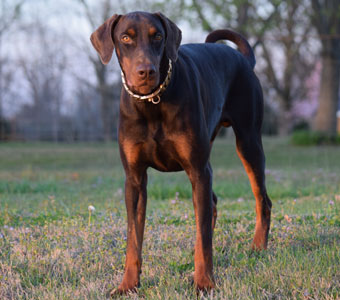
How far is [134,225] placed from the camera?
317 cm

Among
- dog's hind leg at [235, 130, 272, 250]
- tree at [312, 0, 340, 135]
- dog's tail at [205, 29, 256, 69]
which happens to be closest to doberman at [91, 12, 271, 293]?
dog's hind leg at [235, 130, 272, 250]

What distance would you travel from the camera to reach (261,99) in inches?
171

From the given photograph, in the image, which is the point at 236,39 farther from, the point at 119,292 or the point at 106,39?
the point at 119,292

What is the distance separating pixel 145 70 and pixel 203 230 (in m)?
1.14

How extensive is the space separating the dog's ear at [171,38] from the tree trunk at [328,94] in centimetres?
1700

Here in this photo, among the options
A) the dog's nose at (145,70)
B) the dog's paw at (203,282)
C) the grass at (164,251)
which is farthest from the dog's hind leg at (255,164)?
the dog's nose at (145,70)

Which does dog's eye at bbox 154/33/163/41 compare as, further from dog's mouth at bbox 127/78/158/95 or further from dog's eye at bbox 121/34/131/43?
dog's mouth at bbox 127/78/158/95

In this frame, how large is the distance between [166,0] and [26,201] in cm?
1417

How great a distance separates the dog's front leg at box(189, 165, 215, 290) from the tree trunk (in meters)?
17.1

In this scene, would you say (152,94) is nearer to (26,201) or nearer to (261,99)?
(261,99)

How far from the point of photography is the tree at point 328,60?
18.0 m

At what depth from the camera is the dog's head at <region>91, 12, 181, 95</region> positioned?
2.73 m

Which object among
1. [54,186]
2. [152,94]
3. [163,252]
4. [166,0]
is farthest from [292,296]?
[166,0]

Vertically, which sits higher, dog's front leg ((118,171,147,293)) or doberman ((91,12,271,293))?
doberman ((91,12,271,293))
